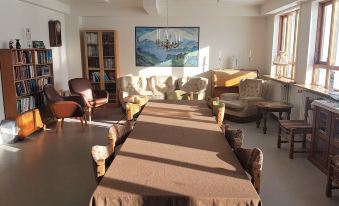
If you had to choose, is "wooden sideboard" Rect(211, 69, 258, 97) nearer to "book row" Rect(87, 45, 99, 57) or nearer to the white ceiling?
the white ceiling

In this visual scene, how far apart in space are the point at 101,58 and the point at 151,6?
7.18 ft

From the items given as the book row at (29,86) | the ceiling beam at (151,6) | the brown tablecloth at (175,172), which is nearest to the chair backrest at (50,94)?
the book row at (29,86)

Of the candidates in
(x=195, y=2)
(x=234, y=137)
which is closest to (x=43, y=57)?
(x=195, y=2)

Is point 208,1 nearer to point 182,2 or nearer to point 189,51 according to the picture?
point 182,2

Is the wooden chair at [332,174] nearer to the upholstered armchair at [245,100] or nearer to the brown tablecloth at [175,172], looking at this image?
the brown tablecloth at [175,172]

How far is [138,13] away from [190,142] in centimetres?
607

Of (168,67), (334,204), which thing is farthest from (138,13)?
(334,204)

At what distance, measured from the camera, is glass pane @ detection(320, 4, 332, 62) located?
507 centimetres

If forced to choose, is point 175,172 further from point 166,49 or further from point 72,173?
point 166,49

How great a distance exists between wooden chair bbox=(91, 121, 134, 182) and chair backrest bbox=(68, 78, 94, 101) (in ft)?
13.8

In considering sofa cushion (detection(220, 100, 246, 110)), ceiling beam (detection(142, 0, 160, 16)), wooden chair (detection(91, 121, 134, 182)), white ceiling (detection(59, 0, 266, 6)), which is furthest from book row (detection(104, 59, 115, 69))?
wooden chair (detection(91, 121, 134, 182))

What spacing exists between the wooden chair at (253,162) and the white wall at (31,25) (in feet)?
14.9

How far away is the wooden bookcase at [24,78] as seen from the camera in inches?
203

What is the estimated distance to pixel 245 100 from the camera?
6.56m
